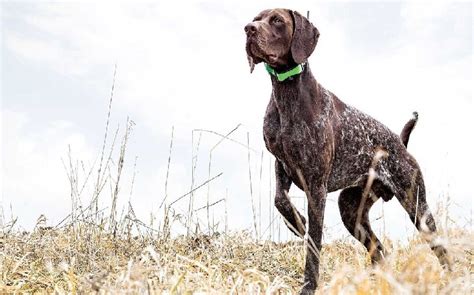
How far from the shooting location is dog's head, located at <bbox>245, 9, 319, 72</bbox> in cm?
517

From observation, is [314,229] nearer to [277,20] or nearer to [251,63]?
[251,63]

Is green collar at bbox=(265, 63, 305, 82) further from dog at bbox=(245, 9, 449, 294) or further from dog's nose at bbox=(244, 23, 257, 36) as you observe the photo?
dog's nose at bbox=(244, 23, 257, 36)

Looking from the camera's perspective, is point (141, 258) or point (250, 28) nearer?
point (250, 28)

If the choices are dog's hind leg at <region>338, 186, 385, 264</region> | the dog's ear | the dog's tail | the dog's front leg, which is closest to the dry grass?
the dog's front leg

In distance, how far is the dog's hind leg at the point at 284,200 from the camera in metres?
5.58

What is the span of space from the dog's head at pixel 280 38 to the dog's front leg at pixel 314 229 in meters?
1.03

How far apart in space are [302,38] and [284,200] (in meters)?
1.28

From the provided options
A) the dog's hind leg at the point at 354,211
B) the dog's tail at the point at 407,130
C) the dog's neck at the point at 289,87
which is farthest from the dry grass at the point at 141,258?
the dog's neck at the point at 289,87

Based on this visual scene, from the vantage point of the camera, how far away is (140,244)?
6914mm

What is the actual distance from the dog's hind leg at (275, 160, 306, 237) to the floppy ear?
88 centimetres

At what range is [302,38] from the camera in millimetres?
5484

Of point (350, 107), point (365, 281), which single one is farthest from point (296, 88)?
point (365, 281)

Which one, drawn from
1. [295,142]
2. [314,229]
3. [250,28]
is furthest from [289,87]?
[314,229]

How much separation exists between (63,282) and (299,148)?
82.0 inches
